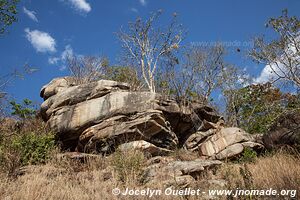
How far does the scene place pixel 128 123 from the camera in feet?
39.9

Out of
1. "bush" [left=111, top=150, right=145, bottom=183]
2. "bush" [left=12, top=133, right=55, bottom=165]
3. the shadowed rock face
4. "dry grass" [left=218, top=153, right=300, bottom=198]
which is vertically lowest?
"dry grass" [left=218, top=153, right=300, bottom=198]

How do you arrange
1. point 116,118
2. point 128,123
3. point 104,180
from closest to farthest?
point 104,180 < point 128,123 < point 116,118

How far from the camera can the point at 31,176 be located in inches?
292

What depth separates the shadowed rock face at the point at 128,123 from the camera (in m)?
12.1

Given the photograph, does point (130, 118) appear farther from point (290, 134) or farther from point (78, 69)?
point (78, 69)

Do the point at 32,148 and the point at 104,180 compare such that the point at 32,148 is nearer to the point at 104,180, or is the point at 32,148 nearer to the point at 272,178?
the point at 104,180

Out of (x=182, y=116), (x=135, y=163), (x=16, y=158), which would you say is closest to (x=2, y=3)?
(x=16, y=158)

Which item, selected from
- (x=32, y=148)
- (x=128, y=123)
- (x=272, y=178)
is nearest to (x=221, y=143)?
(x=128, y=123)

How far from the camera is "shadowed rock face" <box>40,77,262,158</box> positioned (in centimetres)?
1208

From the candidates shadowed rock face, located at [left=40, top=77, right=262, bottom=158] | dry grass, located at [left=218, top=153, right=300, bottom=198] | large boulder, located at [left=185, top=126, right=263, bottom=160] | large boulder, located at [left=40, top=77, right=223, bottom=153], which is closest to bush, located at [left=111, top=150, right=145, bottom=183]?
dry grass, located at [left=218, top=153, right=300, bottom=198]

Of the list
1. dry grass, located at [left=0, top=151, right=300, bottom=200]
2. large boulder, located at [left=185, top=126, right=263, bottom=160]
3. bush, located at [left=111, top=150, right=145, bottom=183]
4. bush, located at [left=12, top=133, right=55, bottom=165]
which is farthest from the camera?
large boulder, located at [left=185, top=126, right=263, bottom=160]

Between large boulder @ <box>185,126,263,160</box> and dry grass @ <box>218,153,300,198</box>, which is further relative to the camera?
large boulder @ <box>185,126,263,160</box>

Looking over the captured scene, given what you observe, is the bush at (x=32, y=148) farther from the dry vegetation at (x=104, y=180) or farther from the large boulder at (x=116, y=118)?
the large boulder at (x=116, y=118)

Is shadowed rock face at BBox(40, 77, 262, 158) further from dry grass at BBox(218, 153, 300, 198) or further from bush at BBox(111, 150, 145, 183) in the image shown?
dry grass at BBox(218, 153, 300, 198)
